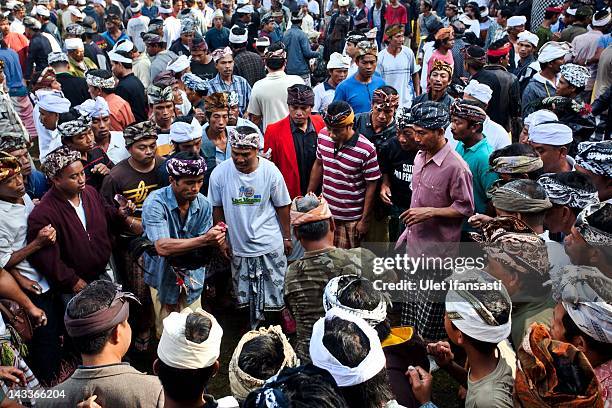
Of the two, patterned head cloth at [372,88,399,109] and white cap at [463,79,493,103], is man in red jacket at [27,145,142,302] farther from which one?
white cap at [463,79,493,103]

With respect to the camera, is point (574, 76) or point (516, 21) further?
point (516, 21)

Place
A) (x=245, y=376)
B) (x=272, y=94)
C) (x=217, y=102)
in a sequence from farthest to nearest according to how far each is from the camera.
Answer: (x=272, y=94)
(x=217, y=102)
(x=245, y=376)

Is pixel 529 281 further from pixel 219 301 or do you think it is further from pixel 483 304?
pixel 219 301

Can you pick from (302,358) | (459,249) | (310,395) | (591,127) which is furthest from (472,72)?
(310,395)

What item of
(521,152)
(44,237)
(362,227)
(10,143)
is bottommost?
(362,227)

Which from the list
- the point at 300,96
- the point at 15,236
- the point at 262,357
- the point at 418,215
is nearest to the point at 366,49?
the point at 300,96

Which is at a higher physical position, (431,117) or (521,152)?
(431,117)

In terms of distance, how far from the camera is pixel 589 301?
7.82 ft

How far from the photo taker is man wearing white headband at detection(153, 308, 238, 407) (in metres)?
2.49

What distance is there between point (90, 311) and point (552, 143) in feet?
11.4

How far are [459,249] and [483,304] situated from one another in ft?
5.62

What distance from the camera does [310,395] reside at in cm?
204

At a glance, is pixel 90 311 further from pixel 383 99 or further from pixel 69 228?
pixel 383 99

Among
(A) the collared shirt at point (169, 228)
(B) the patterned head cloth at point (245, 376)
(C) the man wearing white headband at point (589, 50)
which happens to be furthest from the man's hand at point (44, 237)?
(C) the man wearing white headband at point (589, 50)
